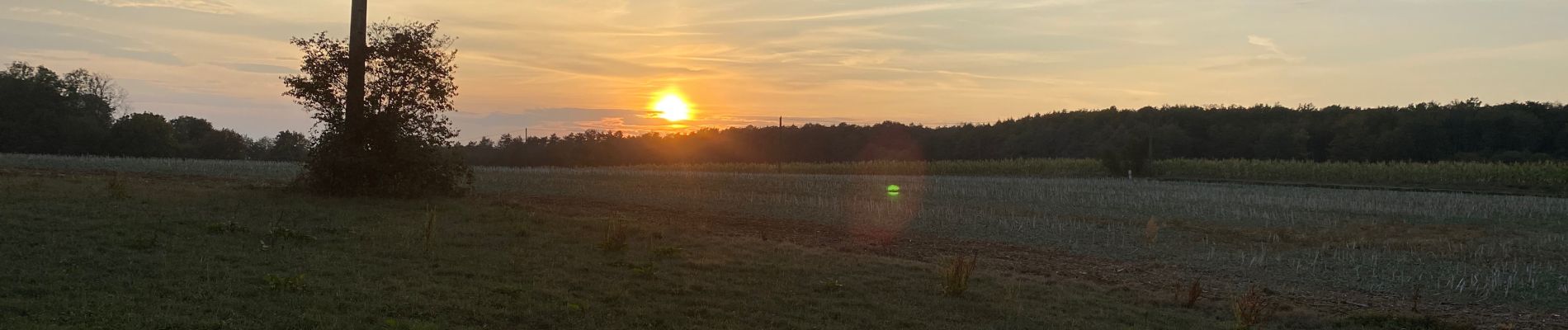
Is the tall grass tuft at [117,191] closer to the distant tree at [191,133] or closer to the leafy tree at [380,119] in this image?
the leafy tree at [380,119]

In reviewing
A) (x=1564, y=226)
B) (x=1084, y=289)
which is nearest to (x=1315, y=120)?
(x=1564, y=226)

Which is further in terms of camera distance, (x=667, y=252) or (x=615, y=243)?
(x=615, y=243)

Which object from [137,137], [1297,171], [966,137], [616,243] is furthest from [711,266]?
[966,137]

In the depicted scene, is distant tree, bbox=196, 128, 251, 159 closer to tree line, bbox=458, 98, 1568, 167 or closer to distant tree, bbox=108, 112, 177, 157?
distant tree, bbox=108, 112, 177, 157

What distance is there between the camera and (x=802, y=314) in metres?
8.66

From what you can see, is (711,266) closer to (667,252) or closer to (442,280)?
(667,252)

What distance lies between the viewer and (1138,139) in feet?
197

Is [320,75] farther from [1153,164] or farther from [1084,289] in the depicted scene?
[1153,164]

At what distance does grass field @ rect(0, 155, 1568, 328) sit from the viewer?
25.5ft

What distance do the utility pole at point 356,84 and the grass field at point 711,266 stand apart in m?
2.04

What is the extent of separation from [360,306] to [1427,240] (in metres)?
19.2

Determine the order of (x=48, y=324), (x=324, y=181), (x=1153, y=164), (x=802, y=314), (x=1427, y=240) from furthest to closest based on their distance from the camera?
(x=1153, y=164) → (x=324, y=181) → (x=1427, y=240) → (x=802, y=314) → (x=48, y=324)

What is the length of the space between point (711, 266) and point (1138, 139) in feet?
178

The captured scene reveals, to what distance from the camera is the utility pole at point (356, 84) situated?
19.2 metres
